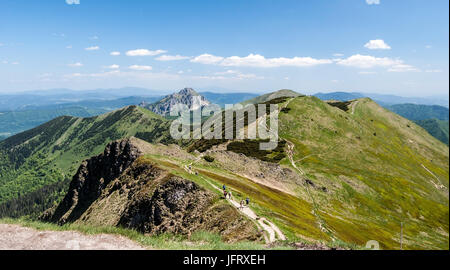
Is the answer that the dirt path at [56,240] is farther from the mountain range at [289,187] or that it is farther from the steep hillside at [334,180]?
the steep hillside at [334,180]

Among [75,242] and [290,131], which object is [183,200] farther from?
[290,131]

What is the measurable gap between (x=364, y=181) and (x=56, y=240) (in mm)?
129654

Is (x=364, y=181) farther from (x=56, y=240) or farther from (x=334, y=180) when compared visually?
(x=56, y=240)

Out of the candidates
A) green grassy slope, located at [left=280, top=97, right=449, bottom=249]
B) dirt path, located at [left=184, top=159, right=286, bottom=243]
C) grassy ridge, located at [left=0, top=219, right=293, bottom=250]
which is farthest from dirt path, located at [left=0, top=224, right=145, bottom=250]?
green grassy slope, located at [left=280, top=97, right=449, bottom=249]

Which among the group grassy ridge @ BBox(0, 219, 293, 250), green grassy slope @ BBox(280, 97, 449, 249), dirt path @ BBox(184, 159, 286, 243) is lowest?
green grassy slope @ BBox(280, 97, 449, 249)

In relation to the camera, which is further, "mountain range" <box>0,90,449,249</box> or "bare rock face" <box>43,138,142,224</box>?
"bare rock face" <box>43,138,142,224</box>

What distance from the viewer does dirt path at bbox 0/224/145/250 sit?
18.9 metres

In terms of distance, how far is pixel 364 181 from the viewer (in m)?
119

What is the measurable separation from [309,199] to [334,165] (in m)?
55.2

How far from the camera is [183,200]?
144 feet

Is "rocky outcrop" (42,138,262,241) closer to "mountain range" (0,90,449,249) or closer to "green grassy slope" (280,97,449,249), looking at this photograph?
"mountain range" (0,90,449,249)

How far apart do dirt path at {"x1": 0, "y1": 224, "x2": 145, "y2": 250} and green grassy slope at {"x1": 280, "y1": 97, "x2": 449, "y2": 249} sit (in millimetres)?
50307

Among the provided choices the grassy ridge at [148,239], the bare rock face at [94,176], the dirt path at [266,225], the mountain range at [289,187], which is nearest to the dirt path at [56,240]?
the grassy ridge at [148,239]
